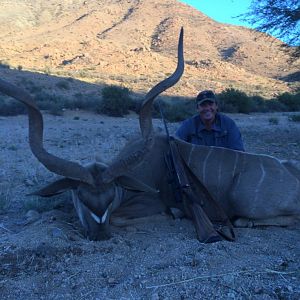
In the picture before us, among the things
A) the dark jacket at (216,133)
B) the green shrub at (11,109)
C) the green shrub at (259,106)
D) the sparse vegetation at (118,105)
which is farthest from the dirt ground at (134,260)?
the green shrub at (259,106)

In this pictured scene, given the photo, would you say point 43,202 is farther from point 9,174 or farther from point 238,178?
point 238,178

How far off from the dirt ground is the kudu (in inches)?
6.8

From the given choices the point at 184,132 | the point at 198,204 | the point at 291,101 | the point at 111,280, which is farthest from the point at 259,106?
the point at 111,280

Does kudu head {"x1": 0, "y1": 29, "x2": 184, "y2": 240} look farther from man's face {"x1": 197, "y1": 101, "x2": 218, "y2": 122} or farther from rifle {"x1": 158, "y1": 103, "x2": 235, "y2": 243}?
man's face {"x1": 197, "y1": 101, "x2": 218, "y2": 122}

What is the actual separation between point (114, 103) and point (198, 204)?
11.3 metres

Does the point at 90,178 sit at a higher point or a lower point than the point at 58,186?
higher

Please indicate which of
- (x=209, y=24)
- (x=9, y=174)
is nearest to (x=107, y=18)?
(x=209, y=24)

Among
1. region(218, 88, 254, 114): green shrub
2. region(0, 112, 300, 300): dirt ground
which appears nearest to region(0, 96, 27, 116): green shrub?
region(218, 88, 254, 114): green shrub

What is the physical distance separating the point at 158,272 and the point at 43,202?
6.80 ft

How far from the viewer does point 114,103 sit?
15.4 metres

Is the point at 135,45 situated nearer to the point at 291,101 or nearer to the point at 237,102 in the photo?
the point at 291,101

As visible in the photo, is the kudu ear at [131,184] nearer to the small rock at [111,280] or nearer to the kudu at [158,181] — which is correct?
the kudu at [158,181]

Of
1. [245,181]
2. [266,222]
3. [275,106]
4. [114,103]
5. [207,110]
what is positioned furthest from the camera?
[275,106]

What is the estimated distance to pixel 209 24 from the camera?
61.8 meters
